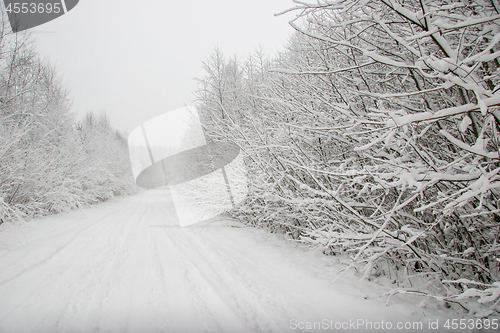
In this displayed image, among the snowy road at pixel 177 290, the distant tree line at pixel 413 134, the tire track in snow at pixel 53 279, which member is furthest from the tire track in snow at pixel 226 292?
the tire track in snow at pixel 53 279

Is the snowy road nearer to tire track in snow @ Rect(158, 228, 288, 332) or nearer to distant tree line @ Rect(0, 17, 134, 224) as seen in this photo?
tire track in snow @ Rect(158, 228, 288, 332)

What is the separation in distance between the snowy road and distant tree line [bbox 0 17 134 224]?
190 centimetres

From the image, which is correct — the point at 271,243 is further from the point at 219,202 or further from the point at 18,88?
the point at 18,88

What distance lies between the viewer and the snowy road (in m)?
2.27

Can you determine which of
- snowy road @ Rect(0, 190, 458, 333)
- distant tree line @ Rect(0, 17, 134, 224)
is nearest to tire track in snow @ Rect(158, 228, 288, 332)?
snowy road @ Rect(0, 190, 458, 333)

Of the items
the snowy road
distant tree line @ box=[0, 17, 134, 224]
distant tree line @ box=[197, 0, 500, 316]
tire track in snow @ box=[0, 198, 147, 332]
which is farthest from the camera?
distant tree line @ box=[0, 17, 134, 224]

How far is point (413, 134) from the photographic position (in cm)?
165

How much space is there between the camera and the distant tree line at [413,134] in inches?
47.4

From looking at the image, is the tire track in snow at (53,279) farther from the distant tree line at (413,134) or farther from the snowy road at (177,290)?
the distant tree line at (413,134)

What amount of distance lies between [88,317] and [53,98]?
54.0ft

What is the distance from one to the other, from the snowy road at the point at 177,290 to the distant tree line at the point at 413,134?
615 millimetres

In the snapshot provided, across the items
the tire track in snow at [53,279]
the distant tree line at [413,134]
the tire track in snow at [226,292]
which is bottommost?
the tire track in snow at [226,292]

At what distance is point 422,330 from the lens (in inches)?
79.0

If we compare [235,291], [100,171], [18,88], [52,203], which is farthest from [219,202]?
[100,171]
